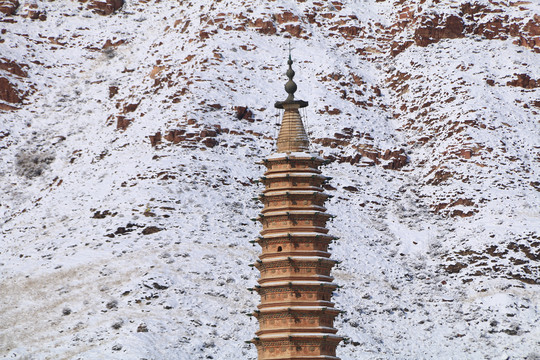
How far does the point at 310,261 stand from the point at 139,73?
344ft

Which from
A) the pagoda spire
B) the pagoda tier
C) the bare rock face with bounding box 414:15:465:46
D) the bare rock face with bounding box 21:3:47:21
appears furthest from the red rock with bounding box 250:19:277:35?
the pagoda tier

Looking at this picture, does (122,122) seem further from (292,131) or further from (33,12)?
(292,131)

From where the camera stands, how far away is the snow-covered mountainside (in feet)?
383

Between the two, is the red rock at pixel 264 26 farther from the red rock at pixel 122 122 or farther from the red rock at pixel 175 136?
the red rock at pixel 175 136

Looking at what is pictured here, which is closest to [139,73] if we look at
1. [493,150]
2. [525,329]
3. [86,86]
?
[86,86]

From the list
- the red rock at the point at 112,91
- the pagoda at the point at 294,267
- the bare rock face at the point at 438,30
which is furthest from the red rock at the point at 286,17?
the pagoda at the point at 294,267

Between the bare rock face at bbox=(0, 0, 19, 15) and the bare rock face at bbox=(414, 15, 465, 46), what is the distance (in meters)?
56.8

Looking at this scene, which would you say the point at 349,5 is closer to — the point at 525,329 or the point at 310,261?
the point at 525,329

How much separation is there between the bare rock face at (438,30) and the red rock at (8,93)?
51627 mm

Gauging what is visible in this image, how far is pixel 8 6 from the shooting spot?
618 ft

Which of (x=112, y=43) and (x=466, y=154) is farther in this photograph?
(x=112, y=43)

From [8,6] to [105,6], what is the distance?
537 inches

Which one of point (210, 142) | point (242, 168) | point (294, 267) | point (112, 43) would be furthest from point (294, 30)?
point (294, 267)

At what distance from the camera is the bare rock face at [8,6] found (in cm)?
18750
